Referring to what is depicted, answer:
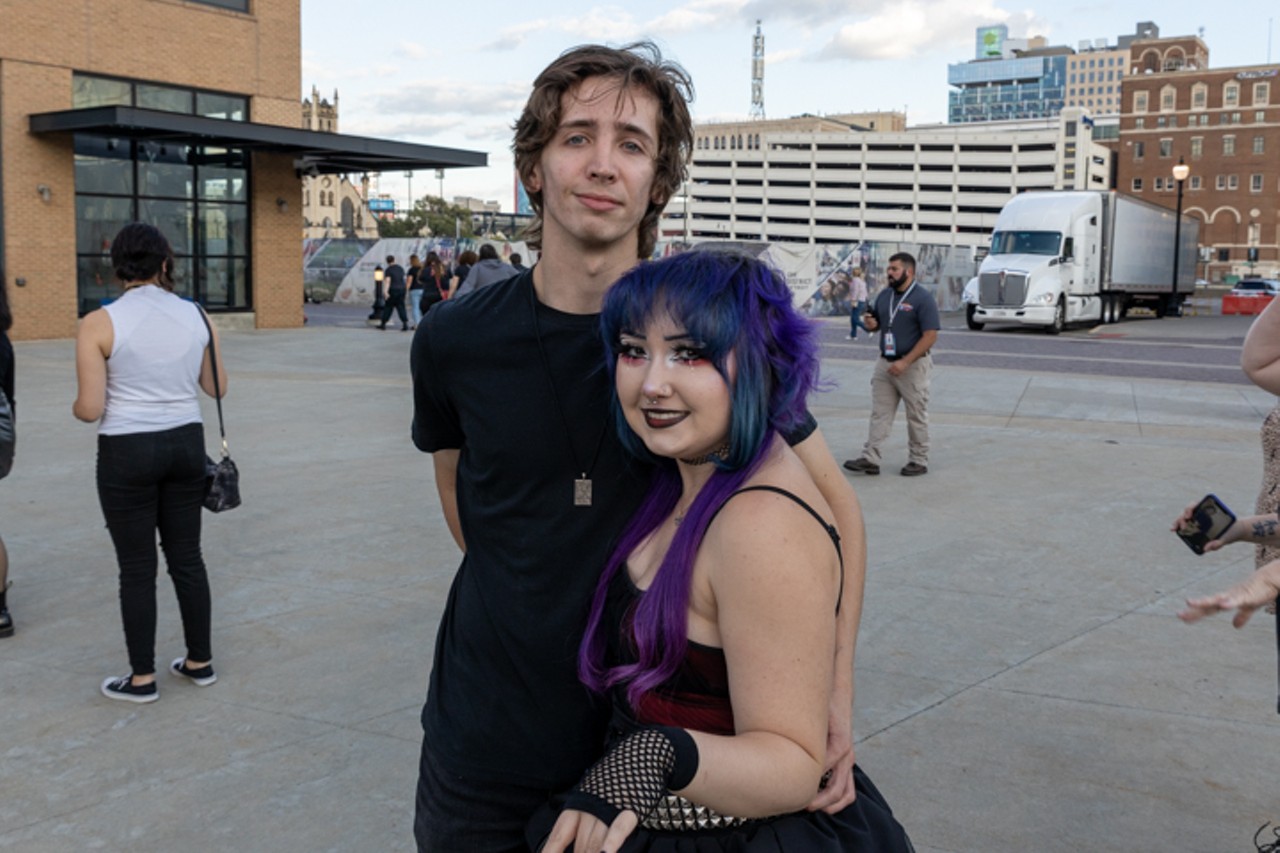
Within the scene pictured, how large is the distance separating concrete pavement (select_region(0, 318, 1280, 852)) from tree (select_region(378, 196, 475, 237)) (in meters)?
105

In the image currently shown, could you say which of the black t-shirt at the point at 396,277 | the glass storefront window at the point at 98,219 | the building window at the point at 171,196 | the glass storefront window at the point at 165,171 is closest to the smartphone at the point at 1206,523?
the building window at the point at 171,196

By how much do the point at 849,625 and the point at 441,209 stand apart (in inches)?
4701

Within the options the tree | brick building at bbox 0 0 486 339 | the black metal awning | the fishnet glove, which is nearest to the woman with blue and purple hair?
the fishnet glove

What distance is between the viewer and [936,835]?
3682 mm

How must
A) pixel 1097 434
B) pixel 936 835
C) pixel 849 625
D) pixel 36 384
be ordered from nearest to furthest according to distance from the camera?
1. pixel 849 625
2. pixel 936 835
3. pixel 1097 434
4. pixel 36 384

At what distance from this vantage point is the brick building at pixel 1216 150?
401ft

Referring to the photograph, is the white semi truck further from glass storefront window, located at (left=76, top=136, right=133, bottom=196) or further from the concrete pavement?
the concrete pavement

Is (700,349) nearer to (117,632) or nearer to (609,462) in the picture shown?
(609,462)

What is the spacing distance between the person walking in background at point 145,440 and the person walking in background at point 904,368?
634 centimetres

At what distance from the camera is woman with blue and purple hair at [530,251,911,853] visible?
1.50 m

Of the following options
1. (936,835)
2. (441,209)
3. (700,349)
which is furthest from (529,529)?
(441,209)

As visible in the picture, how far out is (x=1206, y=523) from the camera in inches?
108

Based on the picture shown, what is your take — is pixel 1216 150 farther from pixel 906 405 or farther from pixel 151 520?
pixel 151 520

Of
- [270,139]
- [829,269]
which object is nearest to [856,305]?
[829,269]
